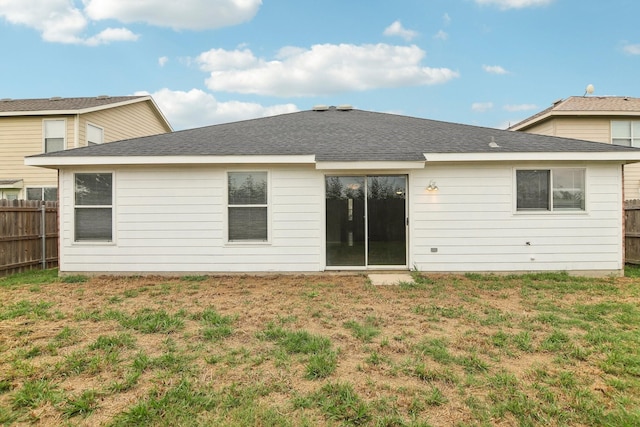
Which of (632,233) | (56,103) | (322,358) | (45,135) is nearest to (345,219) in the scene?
(322,358)

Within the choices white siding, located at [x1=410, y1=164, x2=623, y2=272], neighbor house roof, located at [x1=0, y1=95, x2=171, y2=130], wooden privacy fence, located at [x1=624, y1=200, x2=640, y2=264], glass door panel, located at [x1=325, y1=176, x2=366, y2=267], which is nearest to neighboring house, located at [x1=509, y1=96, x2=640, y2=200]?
wooden privacy fence, located at [x1=624, y1=200, x2=640, y2=264]

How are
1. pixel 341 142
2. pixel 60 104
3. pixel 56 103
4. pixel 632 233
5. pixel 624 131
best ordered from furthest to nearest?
pixel 56 103 < pixel 60 104 < pixel 624 131 < pixel 632 233 < pixel 341 142

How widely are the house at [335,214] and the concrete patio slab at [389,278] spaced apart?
1.35 feet

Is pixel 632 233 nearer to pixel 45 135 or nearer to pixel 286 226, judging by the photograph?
pixel 286 226

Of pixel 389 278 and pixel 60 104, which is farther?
pixel 60 104

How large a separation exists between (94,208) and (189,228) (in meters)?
2.18

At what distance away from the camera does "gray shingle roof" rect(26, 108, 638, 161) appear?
756 centimetres

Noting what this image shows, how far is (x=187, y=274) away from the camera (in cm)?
785

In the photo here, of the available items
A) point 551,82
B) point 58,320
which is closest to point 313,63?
point 551,82

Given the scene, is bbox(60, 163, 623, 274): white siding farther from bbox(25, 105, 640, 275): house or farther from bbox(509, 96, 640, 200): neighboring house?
bbox(509, 96, 640, 200): neighboring house

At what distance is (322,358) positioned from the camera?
3389 millimetres

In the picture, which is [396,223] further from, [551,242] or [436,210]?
[551,242]

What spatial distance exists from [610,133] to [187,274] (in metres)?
15.8

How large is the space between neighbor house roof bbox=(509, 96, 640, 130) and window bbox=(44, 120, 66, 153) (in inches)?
731
